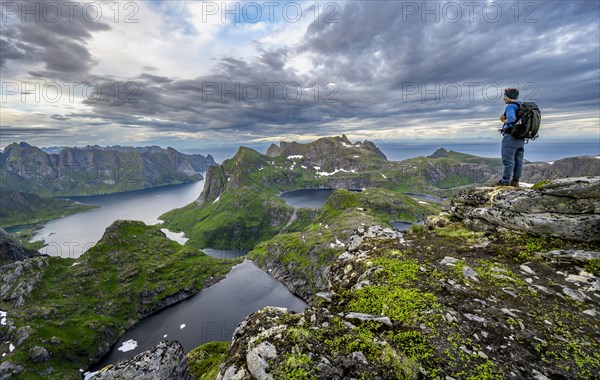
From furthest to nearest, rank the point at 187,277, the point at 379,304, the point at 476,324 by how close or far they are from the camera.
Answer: the point at 187,277 → the point at 379,304 → the point at 476,324

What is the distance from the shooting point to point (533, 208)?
15594 mm

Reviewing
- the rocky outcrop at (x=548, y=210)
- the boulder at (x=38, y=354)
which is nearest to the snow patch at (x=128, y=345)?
the boulder at (x=38, y=354)

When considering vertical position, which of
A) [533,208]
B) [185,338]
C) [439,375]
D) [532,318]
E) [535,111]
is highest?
[535,111]

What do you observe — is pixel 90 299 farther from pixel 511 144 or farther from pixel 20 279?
pixel 511 144

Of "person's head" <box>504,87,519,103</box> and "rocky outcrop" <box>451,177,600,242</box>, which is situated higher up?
"person's head" <box>504,87,519,103</box>

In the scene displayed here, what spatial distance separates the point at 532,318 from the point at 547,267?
4.36 m

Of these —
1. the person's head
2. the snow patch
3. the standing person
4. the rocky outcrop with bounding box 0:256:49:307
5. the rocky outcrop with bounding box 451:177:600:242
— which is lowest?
the snow patch

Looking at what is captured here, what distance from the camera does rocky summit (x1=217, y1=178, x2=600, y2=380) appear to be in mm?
8602

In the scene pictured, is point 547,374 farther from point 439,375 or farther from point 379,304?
point 379,304

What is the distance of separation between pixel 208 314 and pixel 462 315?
540ft

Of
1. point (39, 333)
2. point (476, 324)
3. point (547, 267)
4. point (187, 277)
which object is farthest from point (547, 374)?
Answer: point (187, 277)

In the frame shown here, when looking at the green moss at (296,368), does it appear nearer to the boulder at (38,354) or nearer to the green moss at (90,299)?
the green moss at (90,299)

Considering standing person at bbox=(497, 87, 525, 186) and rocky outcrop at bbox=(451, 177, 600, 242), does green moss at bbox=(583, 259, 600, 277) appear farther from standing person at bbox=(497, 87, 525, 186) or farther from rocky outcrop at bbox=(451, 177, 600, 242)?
standing person at bbox=(497, 87, 525, 186)

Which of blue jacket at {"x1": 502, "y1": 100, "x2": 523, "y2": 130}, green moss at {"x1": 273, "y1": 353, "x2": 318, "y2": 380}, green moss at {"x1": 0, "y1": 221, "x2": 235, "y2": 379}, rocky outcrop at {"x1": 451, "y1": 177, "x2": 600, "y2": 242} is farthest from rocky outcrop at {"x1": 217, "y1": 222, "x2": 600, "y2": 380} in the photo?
green moss at {"x1": 0, "y1": 221, "x2": 235, "y2": 379}
